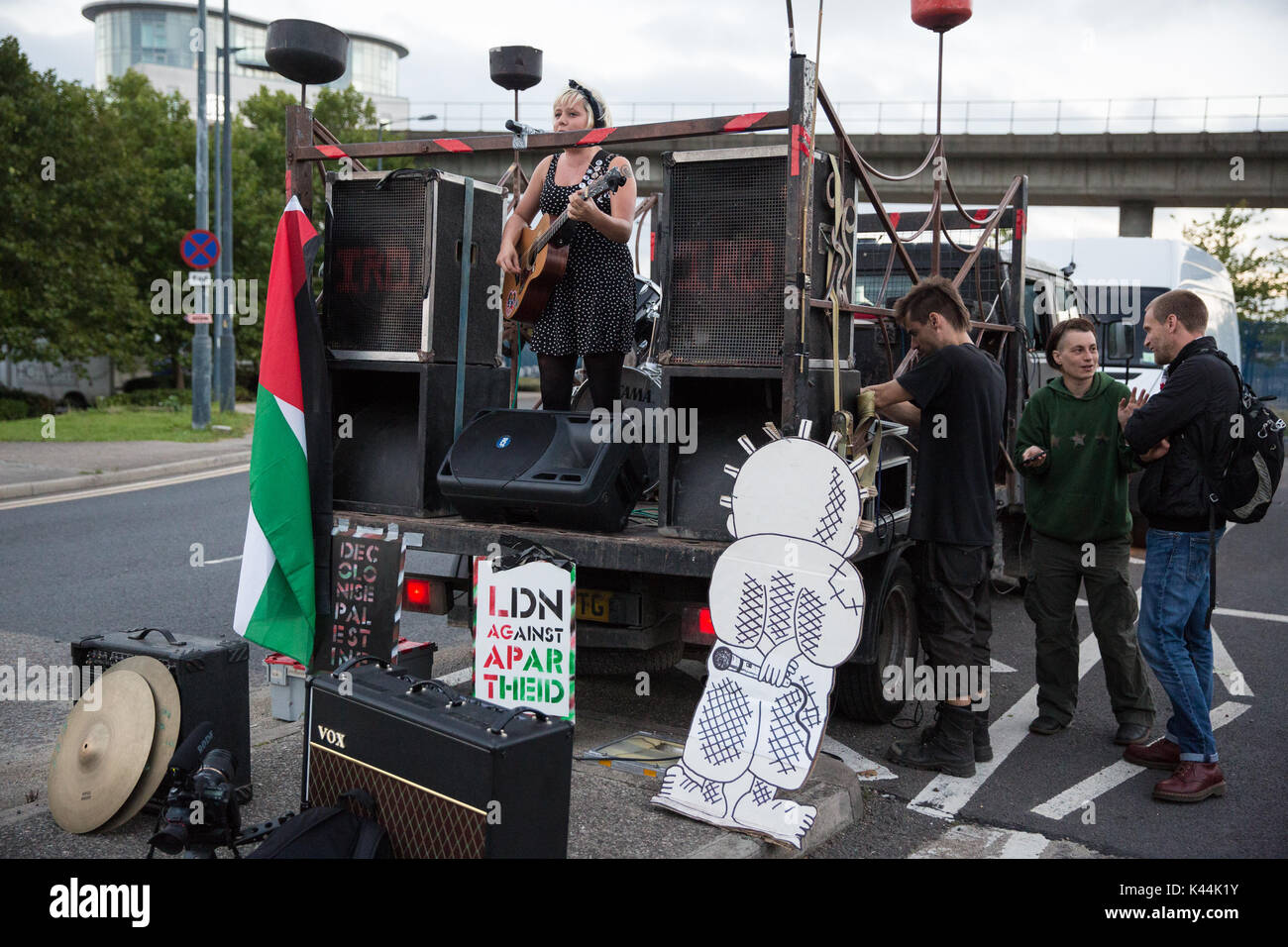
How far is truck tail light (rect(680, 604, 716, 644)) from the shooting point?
4.59 meters

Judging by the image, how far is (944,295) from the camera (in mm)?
4758

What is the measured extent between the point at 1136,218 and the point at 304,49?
32220mm

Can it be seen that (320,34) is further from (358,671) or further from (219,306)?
(219,306)

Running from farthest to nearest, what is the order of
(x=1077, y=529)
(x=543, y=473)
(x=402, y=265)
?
1. (x=1077, y=529)
2. (x=402, y=265)
3. (x=543, y=473)

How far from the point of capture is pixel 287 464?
482 cm

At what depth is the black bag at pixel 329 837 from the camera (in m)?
3.14

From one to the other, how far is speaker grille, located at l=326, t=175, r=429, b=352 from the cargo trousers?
3.18 m

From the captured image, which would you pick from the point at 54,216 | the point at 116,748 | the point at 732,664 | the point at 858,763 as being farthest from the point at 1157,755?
the point at 54,216

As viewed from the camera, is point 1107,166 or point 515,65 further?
point 1107,166

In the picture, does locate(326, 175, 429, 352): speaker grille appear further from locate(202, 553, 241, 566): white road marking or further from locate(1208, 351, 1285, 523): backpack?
locate(202, 553, 241, 566): white road marking

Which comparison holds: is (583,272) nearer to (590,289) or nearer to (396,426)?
(590,289)

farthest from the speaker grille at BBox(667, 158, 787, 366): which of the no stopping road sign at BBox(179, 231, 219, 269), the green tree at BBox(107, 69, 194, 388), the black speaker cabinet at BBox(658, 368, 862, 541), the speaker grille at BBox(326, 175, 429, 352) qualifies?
the green tree at BBox(107, 69, 194, 388)

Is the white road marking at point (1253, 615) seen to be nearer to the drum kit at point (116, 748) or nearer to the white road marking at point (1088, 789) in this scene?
the white road marking at point (1088, 789)
